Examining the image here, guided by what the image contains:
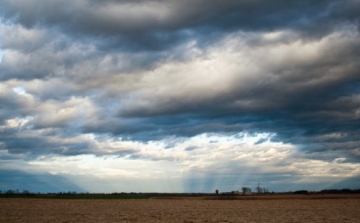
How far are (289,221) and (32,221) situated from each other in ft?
103

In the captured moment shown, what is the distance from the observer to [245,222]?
172 ft

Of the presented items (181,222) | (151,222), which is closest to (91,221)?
(151,222)

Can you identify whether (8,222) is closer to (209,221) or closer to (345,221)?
(209,221)

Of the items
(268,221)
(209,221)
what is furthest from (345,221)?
(209,221)

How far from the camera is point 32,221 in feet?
176

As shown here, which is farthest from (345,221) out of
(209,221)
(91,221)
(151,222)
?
(91,221)

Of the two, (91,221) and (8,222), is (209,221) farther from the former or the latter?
(8,222)

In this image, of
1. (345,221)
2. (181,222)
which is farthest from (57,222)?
(345,221)

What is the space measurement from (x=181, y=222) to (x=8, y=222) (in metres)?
20.7

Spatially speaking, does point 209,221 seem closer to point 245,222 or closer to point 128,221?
point 245,222

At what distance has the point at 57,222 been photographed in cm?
5262

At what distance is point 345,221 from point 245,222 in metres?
12.7

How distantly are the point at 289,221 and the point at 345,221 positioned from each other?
7221 mm

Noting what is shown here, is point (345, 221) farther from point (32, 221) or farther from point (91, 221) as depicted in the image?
point (32, 221)
